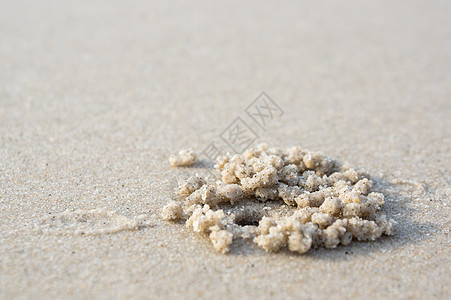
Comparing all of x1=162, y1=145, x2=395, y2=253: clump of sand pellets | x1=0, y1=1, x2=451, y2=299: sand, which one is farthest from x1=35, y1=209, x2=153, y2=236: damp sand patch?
x1=162, y1=145, x2=395, y2=253: clump of sand pellets

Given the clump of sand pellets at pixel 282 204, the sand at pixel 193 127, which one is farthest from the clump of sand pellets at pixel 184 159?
the clump of sand pellets at pixel 282 204

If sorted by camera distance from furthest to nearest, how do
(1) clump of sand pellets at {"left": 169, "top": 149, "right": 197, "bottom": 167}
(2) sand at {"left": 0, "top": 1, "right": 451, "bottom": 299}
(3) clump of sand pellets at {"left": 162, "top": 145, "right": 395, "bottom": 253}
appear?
1. (1) clump of sand pellets at {"left": 169, "top": 149, "right": 197, "bottom": 167}
2. (3) clump of sand pellets at {"left": 162, "top": 145, "right": 395, "bottom": 253}
3. (2) sand at {"left": 0, "top": 1, "right": 451, "bottom": 299}

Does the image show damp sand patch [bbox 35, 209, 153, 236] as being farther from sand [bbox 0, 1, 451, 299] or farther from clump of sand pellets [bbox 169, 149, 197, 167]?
clump of sand pellets [bbox 169, 149, 197, 167]

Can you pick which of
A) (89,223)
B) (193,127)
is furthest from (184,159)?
(89,223)

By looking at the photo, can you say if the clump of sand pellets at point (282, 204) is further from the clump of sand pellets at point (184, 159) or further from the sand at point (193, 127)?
the clump of sand pellets at point (184, 159)

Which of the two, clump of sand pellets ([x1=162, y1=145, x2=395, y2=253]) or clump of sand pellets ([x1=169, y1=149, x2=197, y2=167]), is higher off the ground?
clump of sand pellets ([x1=169, y1=149, x2=197, y2=167])
